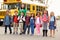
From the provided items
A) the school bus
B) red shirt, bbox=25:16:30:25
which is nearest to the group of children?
red shirt, bbox=25:16:30:25

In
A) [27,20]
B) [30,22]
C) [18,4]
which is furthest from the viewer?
[18,4]

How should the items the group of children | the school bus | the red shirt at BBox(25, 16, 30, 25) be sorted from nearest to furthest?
the group of children, the red shirt at BBox(25, 16, 30, 25), the school bus

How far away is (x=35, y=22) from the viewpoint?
18.2 meters

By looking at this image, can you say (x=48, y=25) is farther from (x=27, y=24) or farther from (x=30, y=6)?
(x=30, y=6)

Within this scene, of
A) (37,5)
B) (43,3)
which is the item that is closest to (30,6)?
(37,5)

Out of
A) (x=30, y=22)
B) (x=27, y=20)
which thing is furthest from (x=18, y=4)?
(x=30, y=22)

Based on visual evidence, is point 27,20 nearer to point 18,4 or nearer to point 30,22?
point 30,22

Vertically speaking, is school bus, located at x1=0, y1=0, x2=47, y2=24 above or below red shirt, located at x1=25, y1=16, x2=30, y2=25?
below

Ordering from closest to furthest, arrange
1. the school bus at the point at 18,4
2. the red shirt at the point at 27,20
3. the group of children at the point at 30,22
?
1. the group of children at the point at 30,22
2. the red shirt at the point at 27,20
3. the school bus at the point at 18,4

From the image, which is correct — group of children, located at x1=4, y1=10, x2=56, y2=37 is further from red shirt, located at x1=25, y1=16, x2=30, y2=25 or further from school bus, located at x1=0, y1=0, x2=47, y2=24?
school bus, located at x1=0, y1=0, x2=47, y2=24

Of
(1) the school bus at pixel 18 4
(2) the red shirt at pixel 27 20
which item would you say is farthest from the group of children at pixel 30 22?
(1) the school bus at pixel 18 4

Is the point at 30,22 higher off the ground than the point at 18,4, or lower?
higher

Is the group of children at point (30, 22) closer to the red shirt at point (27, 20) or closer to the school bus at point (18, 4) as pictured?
the red shirt at point (27, 20)

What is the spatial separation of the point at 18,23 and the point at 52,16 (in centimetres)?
255
